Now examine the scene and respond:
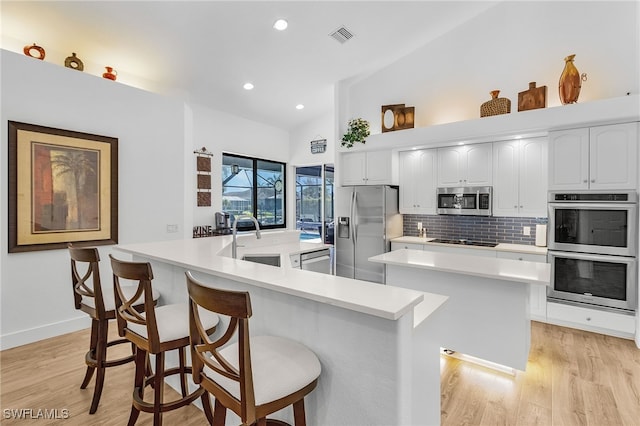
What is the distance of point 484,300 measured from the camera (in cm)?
260

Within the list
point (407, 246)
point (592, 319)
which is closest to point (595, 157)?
point (592, 319)

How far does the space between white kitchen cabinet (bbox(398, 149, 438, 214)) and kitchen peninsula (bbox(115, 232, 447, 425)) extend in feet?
10.8

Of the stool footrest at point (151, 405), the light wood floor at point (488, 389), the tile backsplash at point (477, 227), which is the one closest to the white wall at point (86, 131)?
the light wood floor at point (488, 389)

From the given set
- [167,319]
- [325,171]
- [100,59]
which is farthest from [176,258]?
[325,171]

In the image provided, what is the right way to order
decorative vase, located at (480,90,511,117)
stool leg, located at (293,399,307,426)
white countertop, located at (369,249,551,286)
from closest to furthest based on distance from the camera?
stool leg, located at (293,399,307,426) < white countertop, located at (369,249,551,286) < decorative vase, located at (480,90,511,117)

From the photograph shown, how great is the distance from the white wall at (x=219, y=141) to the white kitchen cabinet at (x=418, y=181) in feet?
9.10

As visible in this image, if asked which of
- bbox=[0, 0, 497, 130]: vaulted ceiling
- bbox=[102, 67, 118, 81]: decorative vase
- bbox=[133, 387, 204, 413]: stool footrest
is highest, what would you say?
bbox=[0, 0, 497, 130]: vaulted ceiling

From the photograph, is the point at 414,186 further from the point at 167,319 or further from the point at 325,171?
the point at 167,319

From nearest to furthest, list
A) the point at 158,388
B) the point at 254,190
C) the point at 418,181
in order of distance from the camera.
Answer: the point at 158,388, the point at 418,181, the point at 254,190

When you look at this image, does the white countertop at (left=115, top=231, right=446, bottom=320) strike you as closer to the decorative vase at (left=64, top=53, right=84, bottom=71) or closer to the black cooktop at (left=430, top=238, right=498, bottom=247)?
the decorative vase at (left=64, top=53, right=84, bottom=71)

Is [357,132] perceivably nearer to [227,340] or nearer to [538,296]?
[538,296]

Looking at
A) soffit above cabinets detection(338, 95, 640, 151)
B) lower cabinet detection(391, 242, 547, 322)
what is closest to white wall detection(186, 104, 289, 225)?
soffit above cabinets detection(338, 95, 640, 151)

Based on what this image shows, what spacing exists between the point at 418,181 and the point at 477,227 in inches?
41.8

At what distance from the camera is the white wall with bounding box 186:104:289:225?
209 inches
